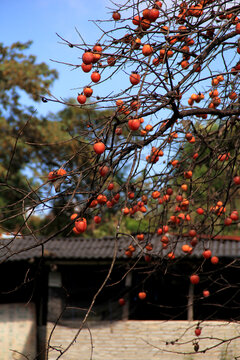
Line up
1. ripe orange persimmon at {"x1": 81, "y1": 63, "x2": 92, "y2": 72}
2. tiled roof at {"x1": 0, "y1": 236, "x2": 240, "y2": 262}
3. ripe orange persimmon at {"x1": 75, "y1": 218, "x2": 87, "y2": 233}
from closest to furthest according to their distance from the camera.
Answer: ripe orange persimmon at {"x1": 75, "y1": 218, "x2": 87, "y2": 233} < ripe orange persimmon at {"x1": 81, "y1": 63, "x2": 92, "y2": 72} < tiled roof at {"x1": 0, "y1": 236, "x2": 240, "y2": 262}

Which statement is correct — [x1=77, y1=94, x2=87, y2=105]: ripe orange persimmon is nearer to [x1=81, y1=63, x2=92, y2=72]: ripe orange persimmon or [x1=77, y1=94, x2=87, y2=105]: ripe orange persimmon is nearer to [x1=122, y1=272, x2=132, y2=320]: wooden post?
[x1=81, y1=63, x2=92, y2=72]: ripe orange persimmon

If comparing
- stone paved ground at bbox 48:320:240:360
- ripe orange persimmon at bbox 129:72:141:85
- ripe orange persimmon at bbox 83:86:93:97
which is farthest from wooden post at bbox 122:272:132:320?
ripe orange persimmon at bbox 129:72:141:85

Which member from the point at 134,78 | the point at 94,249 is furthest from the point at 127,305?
the point at 134,78

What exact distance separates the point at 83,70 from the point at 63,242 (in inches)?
319

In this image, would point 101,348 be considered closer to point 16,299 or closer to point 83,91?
point 16,299

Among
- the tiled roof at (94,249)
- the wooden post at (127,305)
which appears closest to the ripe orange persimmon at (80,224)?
the tiled roof at (94,249)

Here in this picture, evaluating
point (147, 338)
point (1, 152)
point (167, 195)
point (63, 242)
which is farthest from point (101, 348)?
point (1, 152)

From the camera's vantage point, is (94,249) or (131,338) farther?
(94,249)

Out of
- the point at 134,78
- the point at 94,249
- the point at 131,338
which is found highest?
the point at 94,249

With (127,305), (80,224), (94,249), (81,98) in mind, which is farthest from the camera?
(94,249)

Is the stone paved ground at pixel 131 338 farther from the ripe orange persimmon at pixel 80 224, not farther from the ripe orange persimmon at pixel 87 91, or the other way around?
the ripe orange persimmon at pixel 87 91

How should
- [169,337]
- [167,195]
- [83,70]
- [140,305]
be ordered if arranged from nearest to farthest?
[83,70]
[167,195]
[169,337]
[140,305]

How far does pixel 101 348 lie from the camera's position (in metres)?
9.39

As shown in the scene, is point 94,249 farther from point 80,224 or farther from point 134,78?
point 134,78
